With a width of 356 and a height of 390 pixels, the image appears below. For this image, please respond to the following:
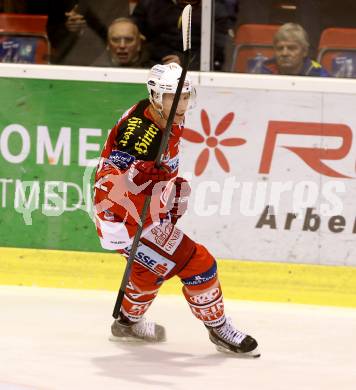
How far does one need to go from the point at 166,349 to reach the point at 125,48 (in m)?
1.87

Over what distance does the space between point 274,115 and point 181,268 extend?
1.43 metres

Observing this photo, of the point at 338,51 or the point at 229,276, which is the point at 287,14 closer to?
the point at 338,51

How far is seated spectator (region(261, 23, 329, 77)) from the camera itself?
6.44 meters

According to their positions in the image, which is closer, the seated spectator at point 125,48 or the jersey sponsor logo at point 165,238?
the jersey sponsor logo at point 165,238

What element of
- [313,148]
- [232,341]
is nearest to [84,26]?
[313,148]

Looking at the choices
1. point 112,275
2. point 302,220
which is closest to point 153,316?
point 112,275

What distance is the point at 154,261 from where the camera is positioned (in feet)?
17.5

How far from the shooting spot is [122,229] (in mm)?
5297

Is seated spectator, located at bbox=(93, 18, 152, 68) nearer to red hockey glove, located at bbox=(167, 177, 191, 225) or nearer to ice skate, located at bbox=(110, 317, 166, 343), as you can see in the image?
red hockey glove, located at bbox=(167, 177, 191, 225)

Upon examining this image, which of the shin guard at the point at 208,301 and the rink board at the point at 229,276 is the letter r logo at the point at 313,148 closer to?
the rink board at the point at 229,276

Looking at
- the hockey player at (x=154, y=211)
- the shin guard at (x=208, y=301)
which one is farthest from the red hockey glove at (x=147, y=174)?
the shin guard at (x=208, y=301)

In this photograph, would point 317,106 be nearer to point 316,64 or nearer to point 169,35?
point 316,64

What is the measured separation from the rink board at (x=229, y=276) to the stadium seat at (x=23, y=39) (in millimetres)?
1072

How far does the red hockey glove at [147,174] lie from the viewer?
4980 mm
